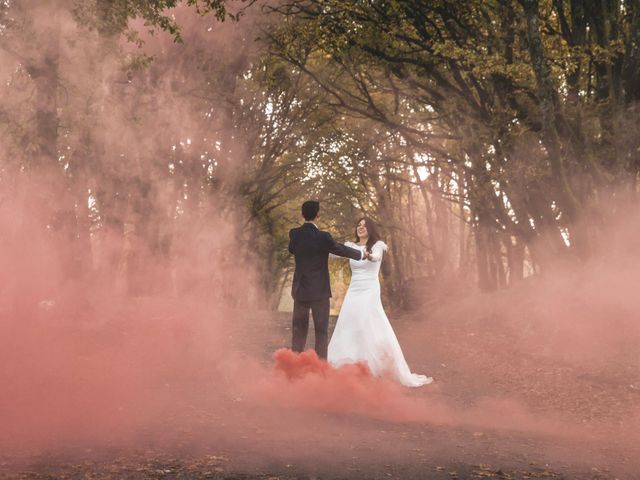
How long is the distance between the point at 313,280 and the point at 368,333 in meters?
1.17

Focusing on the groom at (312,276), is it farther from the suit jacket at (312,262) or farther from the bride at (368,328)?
the bride at (368,328)

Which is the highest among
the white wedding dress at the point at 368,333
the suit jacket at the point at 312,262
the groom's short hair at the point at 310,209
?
the groom's short hair at the point at 310,209

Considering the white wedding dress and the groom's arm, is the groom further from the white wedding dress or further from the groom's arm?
the white wedding dress

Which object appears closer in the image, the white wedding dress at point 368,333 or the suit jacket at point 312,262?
the suit jacket at point 312,262

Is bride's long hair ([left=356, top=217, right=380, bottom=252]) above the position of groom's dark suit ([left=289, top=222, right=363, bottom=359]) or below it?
above

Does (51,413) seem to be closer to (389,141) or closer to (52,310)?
(52,310)

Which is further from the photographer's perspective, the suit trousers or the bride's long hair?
the bride's long hair

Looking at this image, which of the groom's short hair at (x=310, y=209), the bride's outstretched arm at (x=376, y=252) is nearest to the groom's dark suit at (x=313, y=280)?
the groom's short hair at (x=310, y=209)

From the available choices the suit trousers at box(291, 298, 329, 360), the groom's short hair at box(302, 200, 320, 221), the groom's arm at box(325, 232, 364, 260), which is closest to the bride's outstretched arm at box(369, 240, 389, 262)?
the groom's arm at box(325, 232, 364, 260)

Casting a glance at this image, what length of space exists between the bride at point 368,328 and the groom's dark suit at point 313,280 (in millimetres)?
624

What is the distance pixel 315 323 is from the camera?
877 cm

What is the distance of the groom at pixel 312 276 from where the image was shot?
341 inches

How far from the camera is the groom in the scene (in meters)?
8.66

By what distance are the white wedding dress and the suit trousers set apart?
689 mm
